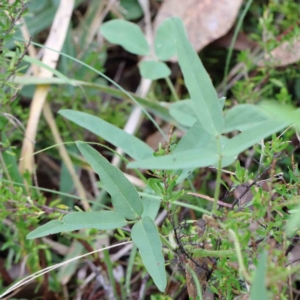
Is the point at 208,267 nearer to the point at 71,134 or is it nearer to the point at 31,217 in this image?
the point at 31,217

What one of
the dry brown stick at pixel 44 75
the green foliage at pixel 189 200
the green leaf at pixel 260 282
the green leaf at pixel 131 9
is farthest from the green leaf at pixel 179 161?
the green leaf at pixel 131 9

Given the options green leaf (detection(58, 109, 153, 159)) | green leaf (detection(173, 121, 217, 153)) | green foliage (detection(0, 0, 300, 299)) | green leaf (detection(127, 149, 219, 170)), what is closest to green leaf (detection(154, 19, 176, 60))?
green foliage (detection(0, 0, 300, 299))

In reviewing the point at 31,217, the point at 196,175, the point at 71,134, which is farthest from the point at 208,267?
the point at 71,134

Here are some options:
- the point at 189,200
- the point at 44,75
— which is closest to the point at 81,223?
the point at 189,200

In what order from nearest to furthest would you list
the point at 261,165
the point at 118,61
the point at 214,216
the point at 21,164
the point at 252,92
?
the point at 214,216 → the point at 261,165 → the point at 21,164 → the point at 252,92 → the point at 118,61

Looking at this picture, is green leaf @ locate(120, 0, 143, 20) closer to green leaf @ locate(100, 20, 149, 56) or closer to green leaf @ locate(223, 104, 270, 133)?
green leaf @ locate(100, 20, 149, 56)

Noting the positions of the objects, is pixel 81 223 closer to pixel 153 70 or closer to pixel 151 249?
pixel 151 249

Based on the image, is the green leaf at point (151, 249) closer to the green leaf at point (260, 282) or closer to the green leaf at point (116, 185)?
the green leaf at point (116, 185)
